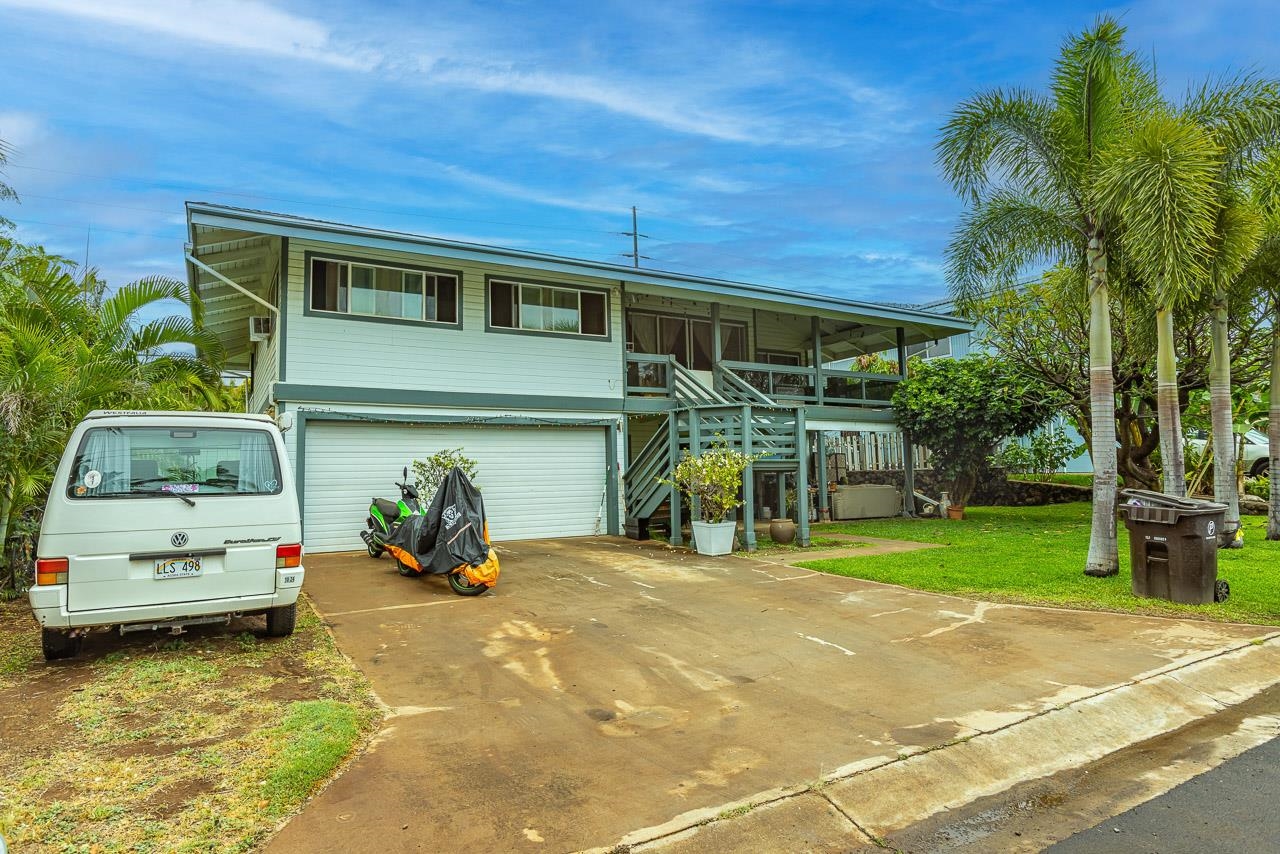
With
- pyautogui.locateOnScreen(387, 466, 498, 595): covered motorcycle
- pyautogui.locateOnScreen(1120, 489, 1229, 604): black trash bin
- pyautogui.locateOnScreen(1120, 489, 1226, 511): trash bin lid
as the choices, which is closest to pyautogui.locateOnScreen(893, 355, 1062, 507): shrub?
pyautogui.locateOnScreen(1120, 489, 1226, 511): trash bin lid

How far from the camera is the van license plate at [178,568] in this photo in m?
5.34

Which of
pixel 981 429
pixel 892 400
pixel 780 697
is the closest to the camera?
pixel 780 697

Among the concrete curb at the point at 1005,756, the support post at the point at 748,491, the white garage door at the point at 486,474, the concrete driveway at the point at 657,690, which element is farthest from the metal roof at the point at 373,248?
the concrete curb at the point at 1005,756

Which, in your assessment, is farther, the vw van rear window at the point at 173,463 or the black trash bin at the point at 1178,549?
the black trash bin at the point at 1178,549

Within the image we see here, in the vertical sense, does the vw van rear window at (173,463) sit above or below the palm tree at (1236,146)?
below

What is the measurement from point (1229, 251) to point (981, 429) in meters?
7.12

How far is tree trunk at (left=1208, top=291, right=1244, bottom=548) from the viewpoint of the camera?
1084 cm

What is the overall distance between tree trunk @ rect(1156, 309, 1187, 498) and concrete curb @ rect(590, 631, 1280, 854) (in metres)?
5.31

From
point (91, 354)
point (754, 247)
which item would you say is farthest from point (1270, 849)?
point (754, 247)

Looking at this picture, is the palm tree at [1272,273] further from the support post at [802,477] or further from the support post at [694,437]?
the support post at [694,437]

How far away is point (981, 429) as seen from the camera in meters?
16.3

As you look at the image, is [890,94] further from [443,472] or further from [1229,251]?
[443,472]

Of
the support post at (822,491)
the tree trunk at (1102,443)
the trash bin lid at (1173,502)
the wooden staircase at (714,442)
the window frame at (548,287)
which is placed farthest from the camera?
the support post at (822,491)

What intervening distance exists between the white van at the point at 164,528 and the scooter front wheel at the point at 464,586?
2.35 meters
